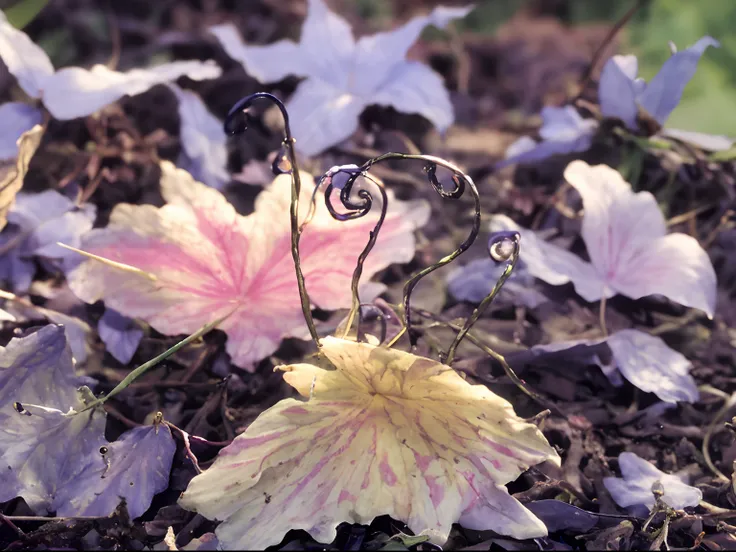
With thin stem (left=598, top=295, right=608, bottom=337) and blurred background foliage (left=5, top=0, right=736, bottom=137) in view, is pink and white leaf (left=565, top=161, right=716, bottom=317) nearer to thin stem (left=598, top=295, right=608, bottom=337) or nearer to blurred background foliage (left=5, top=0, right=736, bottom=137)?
thin stem (left=598, top=295, right=608, bottom=337)

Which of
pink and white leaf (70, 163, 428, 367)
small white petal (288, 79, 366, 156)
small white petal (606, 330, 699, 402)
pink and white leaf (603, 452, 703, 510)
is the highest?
small white petal (288, 79, 366, 156)

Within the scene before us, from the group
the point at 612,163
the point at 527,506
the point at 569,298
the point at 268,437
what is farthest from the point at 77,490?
the point at 612,163

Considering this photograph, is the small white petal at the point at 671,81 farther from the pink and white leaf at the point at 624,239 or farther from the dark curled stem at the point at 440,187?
the dark curled stem at the point at 440,187

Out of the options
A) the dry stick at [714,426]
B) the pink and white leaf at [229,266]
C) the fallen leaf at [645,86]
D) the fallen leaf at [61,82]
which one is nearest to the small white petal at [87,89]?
the fallen leaf at [61,82]

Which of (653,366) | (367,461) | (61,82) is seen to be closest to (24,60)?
(61,82)

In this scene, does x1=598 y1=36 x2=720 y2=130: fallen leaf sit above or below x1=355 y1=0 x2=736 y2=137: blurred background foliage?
above

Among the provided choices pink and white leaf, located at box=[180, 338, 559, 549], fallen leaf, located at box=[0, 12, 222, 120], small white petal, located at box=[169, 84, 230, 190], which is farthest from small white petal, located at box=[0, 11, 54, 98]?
pink and white leaf, located at box=[180, 338, 559, 549]

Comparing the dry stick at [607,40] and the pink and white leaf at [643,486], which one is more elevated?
the dry stick at [607,40]

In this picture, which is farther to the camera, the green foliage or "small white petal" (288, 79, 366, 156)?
the green foliage
